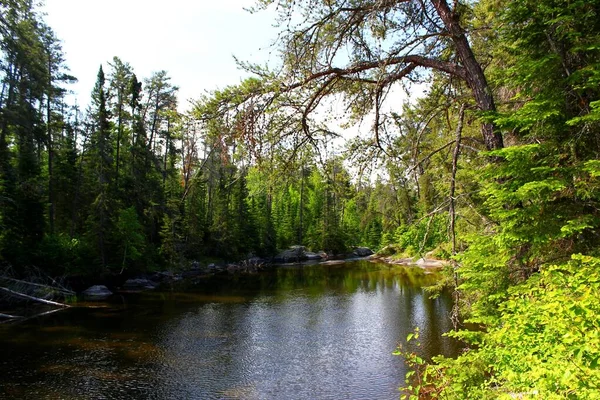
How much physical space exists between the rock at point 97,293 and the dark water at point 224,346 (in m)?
1.52

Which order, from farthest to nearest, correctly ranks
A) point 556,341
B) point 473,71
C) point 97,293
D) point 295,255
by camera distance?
point 295,255 < point 97,293 < point 473,71 < point 556,341

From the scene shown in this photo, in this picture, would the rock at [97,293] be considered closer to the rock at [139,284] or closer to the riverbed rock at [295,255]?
the rock at [139,284]

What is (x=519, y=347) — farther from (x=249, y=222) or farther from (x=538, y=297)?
(x=249, y=222)

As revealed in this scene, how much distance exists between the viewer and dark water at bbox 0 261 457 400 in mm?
12195

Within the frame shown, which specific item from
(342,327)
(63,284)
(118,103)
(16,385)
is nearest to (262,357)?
(342,327)

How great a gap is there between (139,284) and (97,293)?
14.2 feet

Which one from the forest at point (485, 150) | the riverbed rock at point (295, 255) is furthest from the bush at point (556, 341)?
the riverbed rock at point (295, 255)

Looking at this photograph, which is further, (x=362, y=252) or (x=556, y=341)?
(x=362, y=252)

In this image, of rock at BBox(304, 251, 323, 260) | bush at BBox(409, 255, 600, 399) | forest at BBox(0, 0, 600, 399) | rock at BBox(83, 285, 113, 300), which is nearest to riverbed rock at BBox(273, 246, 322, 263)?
rock at BBox(304, 251, 323, 260)

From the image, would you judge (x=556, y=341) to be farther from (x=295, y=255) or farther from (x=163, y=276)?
(x=295, y=255)

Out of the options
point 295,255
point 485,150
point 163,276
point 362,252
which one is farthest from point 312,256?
point 485,150

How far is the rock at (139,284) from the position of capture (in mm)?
29873

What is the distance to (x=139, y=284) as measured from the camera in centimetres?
3058

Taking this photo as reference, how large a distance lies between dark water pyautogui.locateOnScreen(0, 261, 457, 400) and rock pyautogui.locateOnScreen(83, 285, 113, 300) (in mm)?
1517
